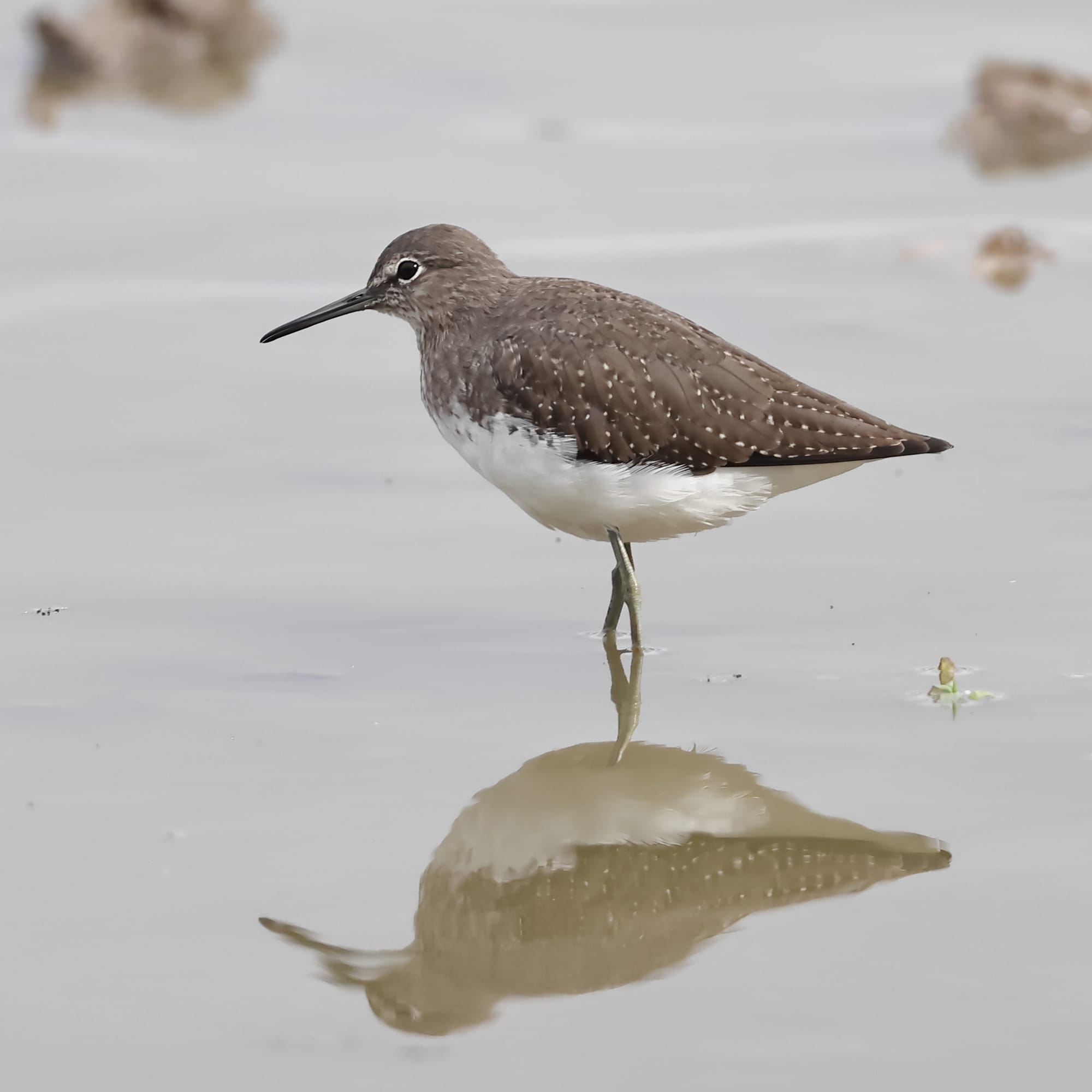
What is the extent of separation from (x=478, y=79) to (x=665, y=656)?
10.3 meters

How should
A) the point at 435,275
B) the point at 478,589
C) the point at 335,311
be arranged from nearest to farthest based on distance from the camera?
1. the point at 478,589
2. the point at 435,275
3. the point at 335,311

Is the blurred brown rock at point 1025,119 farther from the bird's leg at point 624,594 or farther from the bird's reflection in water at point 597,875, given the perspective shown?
the bird's reflection in water at point 597,875

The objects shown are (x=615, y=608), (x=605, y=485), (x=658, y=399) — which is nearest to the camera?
(x=605, y=485)

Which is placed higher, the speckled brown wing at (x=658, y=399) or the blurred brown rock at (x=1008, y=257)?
the blurred brown rock at (x=1008, y=257)

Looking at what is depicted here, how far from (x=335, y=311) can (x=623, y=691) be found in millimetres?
2754

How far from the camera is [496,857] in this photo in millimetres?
6051

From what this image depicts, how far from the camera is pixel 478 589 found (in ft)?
27.4

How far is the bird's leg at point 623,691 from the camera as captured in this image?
23.0 ft

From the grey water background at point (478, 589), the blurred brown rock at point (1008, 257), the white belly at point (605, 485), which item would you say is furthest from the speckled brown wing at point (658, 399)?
the blurred brown rock at point (1008, 257)

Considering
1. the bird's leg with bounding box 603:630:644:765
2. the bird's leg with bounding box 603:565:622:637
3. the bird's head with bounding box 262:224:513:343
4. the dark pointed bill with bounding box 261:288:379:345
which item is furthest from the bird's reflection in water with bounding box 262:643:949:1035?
the dark pointed bill with bounding box 261:288:379:345

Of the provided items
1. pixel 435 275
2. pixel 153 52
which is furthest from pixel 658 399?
pixel 153 52

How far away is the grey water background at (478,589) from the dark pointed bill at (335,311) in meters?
0.78

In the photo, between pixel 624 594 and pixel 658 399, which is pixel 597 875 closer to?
pixel 624 594

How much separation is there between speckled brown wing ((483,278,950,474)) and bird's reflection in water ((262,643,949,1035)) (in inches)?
59.2
